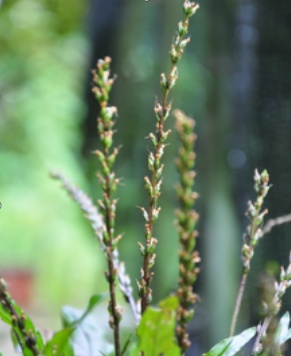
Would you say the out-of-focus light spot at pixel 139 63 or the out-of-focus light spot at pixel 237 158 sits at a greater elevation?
the out-of-focus light spot at pixel 139 63

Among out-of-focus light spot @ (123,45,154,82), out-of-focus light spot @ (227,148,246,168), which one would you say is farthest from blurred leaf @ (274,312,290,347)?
out-of-focus light spot @ (123,45,154,82)

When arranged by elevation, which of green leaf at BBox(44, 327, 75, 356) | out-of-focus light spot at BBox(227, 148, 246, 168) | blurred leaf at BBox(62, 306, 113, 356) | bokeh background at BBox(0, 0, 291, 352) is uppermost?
bokeh background at BBox(0, 0, 291, 352)

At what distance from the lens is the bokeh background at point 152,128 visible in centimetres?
133

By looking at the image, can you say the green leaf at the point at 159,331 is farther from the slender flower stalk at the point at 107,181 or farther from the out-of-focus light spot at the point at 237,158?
the out-of-focus light spot at the point at 237,158

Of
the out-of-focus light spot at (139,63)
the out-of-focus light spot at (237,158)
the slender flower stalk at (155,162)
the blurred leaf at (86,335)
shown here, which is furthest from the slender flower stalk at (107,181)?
the out-of-focus light spot at (139,63)

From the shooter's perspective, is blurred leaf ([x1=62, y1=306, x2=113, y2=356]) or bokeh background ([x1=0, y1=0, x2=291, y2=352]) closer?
blurred leaf ([x1=62, y1=306, x2=113, y2=356])

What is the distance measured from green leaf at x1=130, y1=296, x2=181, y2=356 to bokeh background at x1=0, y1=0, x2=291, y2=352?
0.32ft

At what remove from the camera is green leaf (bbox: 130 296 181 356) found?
321 mm

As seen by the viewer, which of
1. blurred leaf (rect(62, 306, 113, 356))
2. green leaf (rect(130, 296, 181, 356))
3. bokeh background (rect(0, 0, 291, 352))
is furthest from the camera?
bokeh background (rect(0, 0, 291, 352))

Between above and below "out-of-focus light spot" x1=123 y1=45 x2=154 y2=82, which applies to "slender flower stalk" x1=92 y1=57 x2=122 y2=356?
below

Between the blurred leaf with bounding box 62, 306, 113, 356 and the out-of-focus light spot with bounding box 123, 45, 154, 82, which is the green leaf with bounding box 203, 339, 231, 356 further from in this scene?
the out-of-focus light spot with bounding box 123, 45, 154, 82

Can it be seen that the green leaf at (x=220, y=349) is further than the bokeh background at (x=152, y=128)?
No

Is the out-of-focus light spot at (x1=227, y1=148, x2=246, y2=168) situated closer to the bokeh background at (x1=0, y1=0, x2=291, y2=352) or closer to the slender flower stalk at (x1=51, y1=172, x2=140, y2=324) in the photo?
the bokeh background at (x1=0, y1=0, x2=291, y2=352)

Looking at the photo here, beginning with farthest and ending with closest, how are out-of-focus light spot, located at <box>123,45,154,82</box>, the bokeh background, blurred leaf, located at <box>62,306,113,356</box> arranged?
out-of-focus light spot, located at <box>123,45,154,82</box> < the bokeh background < blurred leaf, located at <box>62,306,113,356</box>
